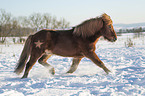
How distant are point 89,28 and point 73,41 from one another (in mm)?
549

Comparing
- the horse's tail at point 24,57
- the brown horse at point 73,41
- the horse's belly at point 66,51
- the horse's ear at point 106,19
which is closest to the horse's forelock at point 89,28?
the brown horse at point 73,41

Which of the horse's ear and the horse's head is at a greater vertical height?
the horse's ear

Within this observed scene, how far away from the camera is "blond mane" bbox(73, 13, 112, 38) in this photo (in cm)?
384

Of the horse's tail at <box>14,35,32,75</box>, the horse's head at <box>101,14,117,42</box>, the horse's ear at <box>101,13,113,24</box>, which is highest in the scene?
the horse's ear at <box>101,13,113,24</box>

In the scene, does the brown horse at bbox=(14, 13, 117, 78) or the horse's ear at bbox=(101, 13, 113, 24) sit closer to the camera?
the brown horse at bbox=(14, 13, 117, 78)

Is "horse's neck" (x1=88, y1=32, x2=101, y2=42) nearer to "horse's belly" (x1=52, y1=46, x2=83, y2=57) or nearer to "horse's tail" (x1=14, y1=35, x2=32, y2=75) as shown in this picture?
"horse's belly" (x1=52, y1=46, x2=83, y2=57)

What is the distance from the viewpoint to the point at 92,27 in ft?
12.7

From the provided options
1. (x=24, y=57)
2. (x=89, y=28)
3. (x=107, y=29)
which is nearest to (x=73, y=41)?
(x=89, y=28)

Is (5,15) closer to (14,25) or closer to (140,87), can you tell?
(14,25)

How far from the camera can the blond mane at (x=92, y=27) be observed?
3844mm

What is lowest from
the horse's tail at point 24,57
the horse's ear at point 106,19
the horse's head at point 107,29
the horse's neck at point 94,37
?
the horse's tail at point 24,57

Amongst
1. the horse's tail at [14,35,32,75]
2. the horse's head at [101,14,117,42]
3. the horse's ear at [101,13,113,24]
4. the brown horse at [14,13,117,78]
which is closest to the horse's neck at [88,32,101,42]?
the brown horse at [14,13,117,78]

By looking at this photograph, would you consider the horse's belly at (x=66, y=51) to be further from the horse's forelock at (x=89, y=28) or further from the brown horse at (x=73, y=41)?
the horse's forelock at (x=89, y=28)

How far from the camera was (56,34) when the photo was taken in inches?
154
